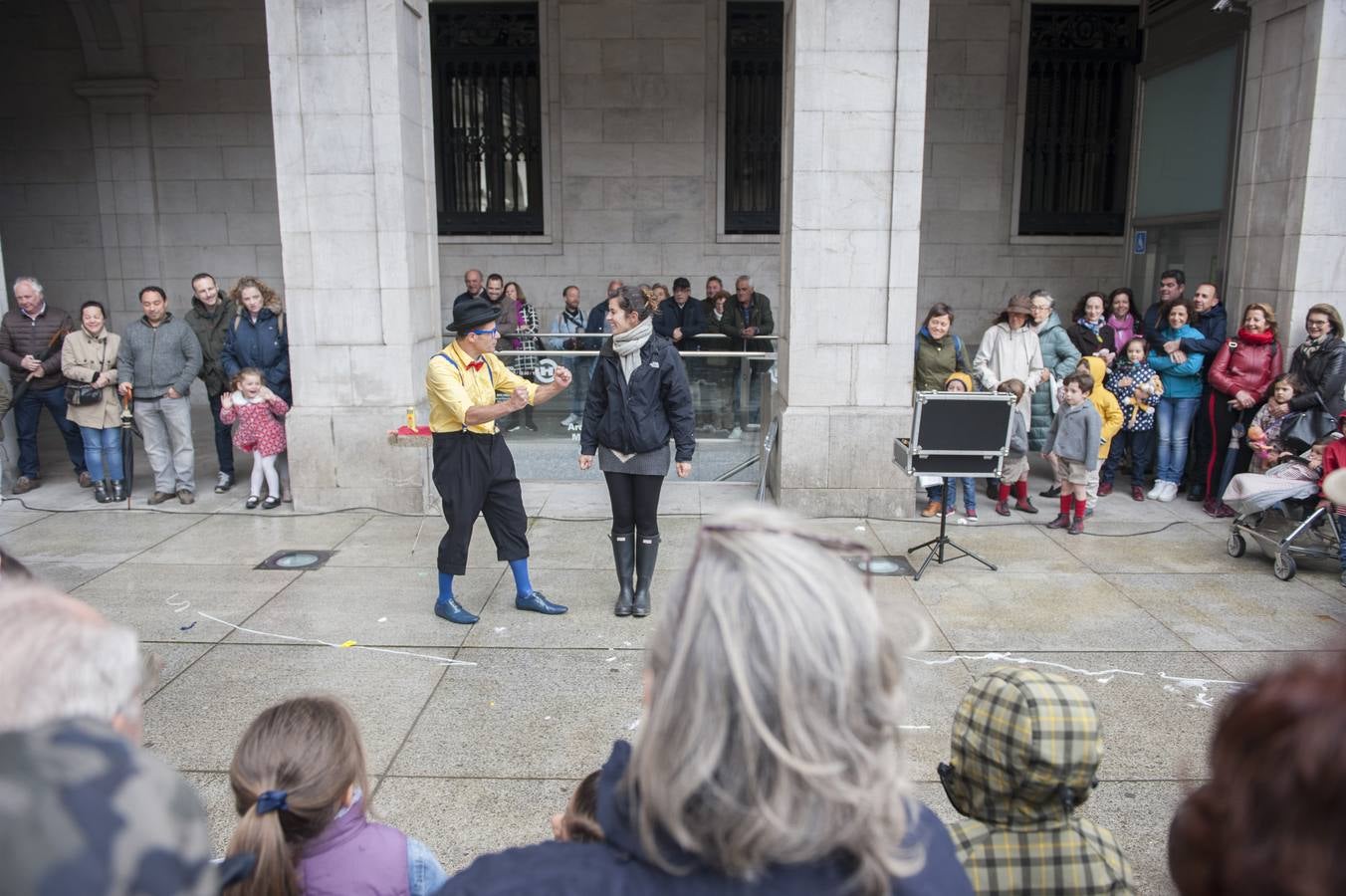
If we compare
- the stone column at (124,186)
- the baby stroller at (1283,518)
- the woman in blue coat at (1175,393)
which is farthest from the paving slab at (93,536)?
the woman in blue coat at (1175,393)

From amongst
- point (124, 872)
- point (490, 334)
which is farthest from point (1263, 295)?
point (124, 872)

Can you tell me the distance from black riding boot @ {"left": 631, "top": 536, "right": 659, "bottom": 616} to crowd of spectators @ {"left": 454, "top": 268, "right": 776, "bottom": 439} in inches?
80.8

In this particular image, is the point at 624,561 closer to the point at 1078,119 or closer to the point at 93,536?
the point at 93,536

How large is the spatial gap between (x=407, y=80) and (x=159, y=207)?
739cm

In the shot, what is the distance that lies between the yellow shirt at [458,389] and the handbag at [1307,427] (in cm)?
594

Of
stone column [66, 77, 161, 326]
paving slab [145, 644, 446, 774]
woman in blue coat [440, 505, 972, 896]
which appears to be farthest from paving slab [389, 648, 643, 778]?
stone column [66, 77, 161, 326]

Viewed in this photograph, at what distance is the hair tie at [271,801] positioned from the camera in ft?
7.18

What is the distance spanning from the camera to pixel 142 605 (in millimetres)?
6613

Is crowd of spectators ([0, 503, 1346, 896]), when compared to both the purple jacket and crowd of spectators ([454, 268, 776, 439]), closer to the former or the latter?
the purple jacket

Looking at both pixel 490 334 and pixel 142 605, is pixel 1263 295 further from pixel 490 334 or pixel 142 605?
pixel 142 605

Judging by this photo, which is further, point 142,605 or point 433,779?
point 142,605

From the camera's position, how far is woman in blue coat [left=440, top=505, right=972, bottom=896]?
1365 mm

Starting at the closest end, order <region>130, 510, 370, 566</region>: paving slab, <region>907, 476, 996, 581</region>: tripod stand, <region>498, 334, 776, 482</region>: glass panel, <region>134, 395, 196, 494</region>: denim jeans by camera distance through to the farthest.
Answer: <region>907, 476, 996, 581</region>: tripod stand
<region>130, 510, 370, 566</region>: paving slab
<region>134, 395, 196, 494</region>: denim jeans
<region>498, 334, 776, 482</region>: glass panel

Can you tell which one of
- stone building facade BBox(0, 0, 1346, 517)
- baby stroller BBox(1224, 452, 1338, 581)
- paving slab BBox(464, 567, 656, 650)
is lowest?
paving slab BBox(464, 567, 656, 650)
